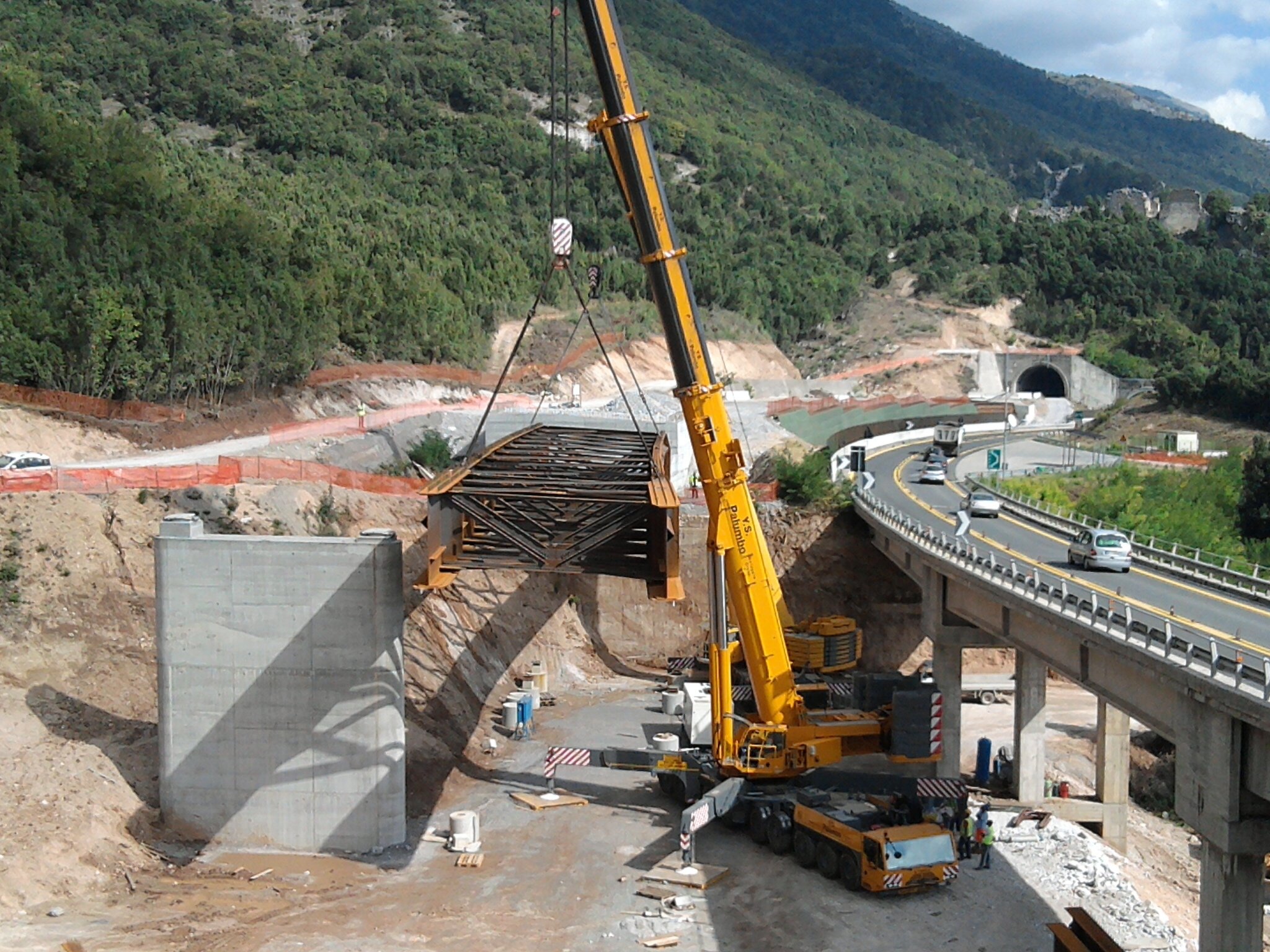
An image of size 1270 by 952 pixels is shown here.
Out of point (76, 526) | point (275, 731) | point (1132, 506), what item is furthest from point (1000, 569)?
point (1132, 506)

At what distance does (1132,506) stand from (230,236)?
46641 millimetres

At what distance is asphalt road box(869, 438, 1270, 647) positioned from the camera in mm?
29391

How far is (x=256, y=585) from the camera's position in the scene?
30.5 metres

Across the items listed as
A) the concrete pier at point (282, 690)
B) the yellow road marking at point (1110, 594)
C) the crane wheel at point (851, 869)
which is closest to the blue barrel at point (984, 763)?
the yellow road marking at point (1110, 594)

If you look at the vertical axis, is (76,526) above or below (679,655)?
above

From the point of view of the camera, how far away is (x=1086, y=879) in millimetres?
30484

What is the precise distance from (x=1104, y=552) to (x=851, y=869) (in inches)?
551

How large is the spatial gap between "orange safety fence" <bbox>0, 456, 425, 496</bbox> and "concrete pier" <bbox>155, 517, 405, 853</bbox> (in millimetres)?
11233

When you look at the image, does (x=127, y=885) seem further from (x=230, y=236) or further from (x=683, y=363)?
(x=230, y=236)

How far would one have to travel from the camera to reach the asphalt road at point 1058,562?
96.4 feet

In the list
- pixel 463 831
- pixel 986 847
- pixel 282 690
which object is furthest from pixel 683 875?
pixel 282 690

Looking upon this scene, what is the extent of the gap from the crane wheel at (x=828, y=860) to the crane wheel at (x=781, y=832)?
3.10ft

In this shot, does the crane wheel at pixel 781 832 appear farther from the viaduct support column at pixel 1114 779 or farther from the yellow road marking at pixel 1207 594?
the viaduct support column at pixel 1114 779

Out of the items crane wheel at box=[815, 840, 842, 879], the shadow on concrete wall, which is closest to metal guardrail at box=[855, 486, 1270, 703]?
crane wheel at box=[815, 840, 842, 879]
